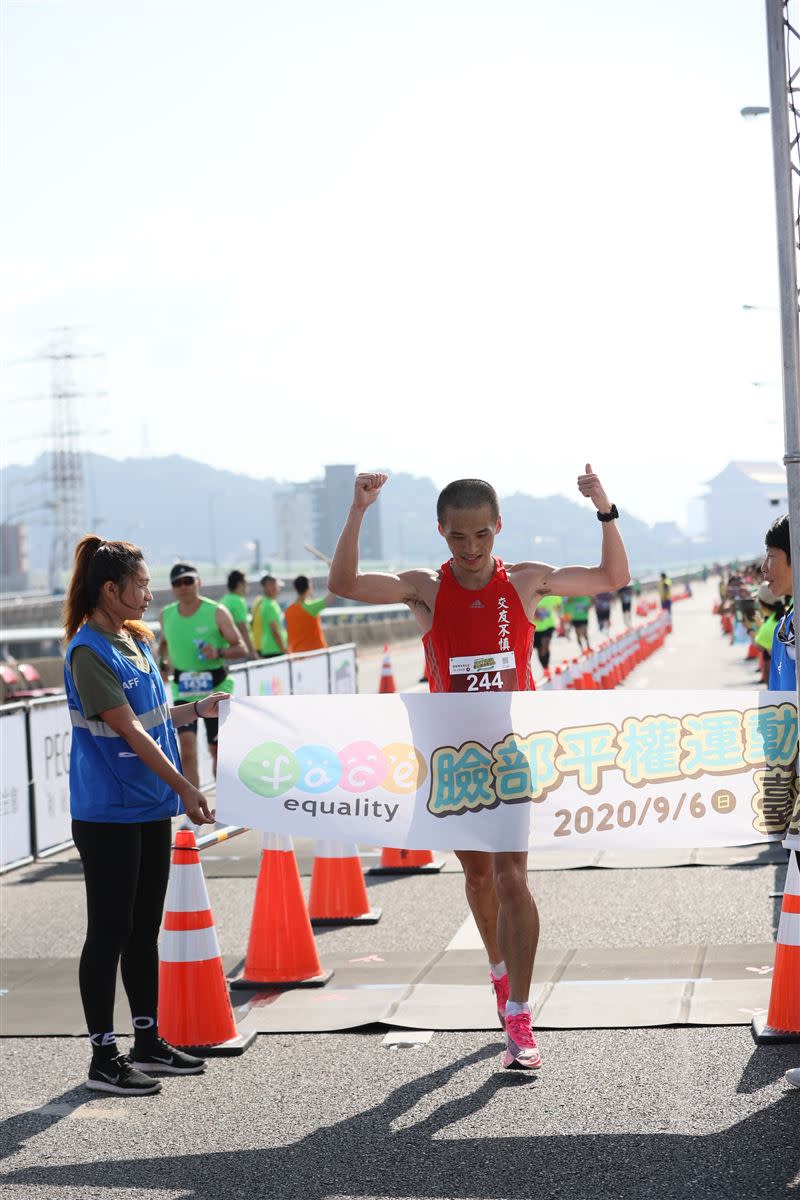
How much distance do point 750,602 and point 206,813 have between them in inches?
388

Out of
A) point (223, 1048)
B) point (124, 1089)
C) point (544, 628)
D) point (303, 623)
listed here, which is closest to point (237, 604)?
point (303, 623)

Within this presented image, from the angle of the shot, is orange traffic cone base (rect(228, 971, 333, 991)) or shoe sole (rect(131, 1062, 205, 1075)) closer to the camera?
shoe sole (rect(131, 1062, 205, 1075))

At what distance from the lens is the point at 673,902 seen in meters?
8.98

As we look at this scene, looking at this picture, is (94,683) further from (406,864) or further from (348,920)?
(406,864)

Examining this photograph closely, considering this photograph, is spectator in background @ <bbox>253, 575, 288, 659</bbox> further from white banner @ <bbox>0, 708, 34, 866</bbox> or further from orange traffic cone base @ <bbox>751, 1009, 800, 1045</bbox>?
orange traffic cone base @ <bbox>751, 1009, 800, 1045</bbox>

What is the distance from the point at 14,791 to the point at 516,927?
263 inches

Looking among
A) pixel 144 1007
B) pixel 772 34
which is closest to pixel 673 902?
pixel 144 1007

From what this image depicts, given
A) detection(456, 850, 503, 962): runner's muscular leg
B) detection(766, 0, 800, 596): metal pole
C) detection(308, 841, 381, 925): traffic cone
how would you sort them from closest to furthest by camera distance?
detection(766, 0, 800, 596): metal pole, detection(456, 850, 503, 962): runner's muscular leg, detection(308, 841, 381, 925): traffic cone

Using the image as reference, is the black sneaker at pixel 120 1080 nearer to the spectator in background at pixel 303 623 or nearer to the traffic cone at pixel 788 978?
the traffic cone at pixel 788 978

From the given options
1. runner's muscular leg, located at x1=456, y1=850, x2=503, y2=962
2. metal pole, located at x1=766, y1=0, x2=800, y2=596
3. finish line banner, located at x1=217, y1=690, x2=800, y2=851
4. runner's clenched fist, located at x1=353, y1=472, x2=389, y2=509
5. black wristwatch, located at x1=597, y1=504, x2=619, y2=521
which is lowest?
runner's muscular leg, located at x1=456, y1=850, x2=503, y2=962

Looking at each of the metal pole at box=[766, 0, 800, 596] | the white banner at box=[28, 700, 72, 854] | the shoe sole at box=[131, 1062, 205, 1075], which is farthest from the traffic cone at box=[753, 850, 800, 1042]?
the white banner at box=[28, 700, 72, 854]

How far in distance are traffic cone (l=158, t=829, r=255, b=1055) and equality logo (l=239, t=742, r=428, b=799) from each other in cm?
47

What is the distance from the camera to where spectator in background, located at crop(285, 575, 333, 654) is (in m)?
18.8

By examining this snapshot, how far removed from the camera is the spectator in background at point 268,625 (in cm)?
1841
